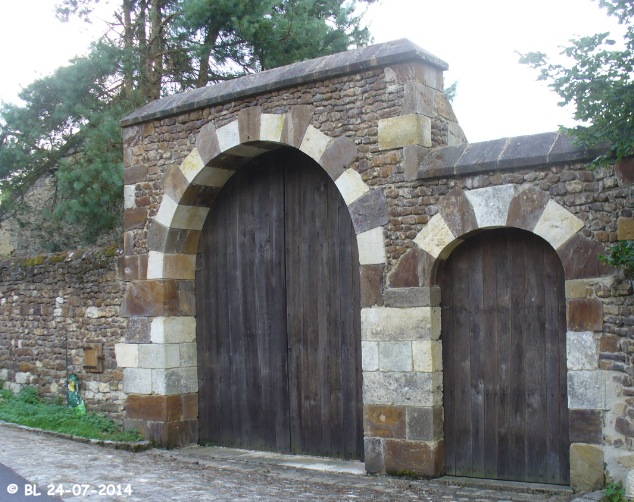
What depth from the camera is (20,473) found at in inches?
262

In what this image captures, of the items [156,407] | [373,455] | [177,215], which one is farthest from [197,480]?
[177,215]

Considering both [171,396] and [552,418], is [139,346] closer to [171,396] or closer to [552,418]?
[171,396]

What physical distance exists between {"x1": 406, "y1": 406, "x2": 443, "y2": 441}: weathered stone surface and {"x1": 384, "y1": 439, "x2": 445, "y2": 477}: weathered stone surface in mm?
56

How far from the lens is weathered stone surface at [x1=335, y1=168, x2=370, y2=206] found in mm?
7086

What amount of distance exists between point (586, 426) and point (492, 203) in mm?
1789

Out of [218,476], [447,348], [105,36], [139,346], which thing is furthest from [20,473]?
[105,36]

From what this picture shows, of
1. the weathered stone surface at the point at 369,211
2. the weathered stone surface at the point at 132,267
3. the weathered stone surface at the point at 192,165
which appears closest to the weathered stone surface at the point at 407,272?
the weathered stone surface at the point at 369,211

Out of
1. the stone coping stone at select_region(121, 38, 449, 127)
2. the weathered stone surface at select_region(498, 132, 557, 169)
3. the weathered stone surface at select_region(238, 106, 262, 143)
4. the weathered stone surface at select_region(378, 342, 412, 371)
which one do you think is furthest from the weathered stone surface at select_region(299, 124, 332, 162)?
the weathered stone surface at select_region(378, 342, 412, 371)

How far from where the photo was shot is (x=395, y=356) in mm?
6828

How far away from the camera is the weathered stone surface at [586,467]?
580 cm

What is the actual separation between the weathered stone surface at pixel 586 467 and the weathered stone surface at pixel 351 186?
8.80ft

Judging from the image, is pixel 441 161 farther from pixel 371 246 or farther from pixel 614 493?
pixel 614 493

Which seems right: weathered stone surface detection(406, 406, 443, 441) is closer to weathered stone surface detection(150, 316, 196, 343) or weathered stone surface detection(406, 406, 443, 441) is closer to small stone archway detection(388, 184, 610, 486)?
small stone archway detection(388, 184, 610, 486)

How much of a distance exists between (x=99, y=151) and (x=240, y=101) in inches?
159
